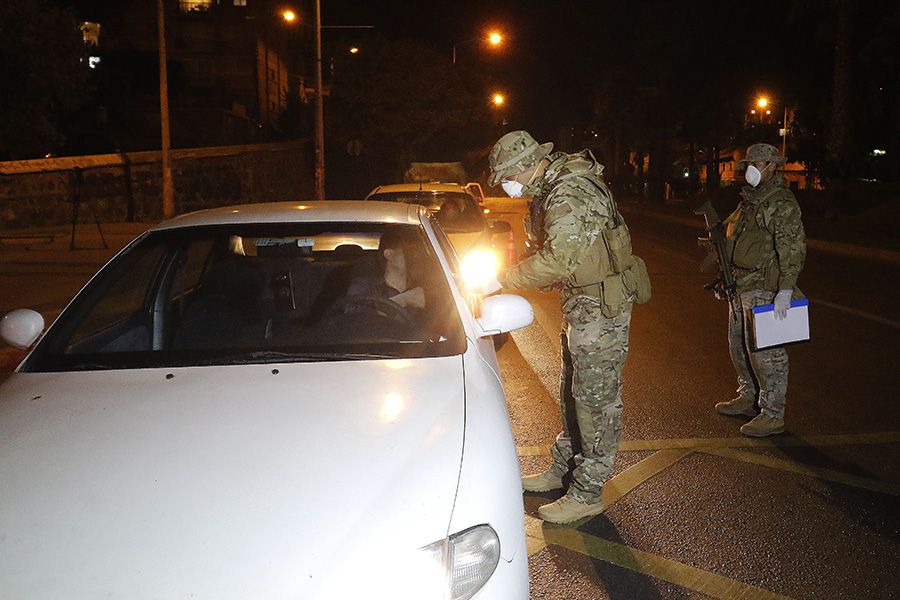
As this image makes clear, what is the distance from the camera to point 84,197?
2544 cm

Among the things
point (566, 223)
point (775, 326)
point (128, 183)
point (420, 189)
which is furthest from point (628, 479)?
point (128, 183)

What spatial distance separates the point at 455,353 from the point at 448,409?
1.69 feet

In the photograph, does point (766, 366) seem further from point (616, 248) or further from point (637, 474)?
point (616, 248)

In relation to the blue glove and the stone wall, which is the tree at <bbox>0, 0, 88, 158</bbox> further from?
the blue glove

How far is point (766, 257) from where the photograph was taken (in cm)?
592

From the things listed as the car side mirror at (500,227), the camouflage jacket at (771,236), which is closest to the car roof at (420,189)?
the car side mirror at (500,227)

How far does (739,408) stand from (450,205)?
4.27m

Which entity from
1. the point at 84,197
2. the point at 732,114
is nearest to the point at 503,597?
the point at 84,197

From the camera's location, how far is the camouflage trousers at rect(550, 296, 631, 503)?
4.46 m

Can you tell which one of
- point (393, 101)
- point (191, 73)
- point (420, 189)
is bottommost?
point (420, 189)

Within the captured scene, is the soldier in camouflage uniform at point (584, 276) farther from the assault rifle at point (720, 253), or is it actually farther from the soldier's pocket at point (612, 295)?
the assault rifle at point (720, 253)

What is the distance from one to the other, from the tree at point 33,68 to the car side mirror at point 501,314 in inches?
903

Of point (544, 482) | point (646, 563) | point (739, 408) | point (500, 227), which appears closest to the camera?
point (646, 563)

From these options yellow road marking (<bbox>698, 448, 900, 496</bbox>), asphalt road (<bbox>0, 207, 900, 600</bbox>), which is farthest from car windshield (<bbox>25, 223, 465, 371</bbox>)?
yellow road marking (<bbox>698, 448, 900, 496</bbox>)
